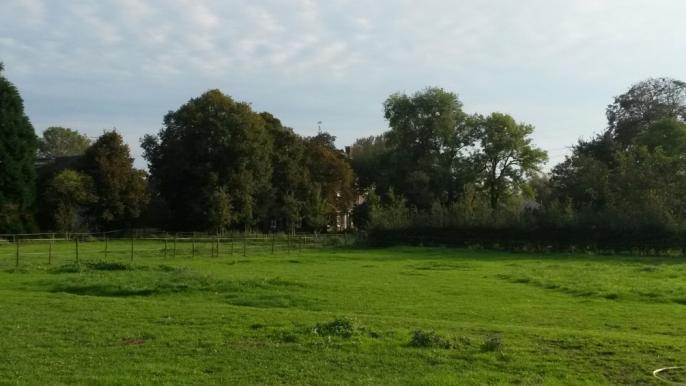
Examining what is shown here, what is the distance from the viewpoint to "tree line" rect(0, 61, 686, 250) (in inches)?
2301

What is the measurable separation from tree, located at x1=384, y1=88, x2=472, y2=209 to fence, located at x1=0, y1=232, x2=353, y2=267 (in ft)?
43.3

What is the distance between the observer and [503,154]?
73.6 m

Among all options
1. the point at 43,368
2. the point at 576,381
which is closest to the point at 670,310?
the point at 576,381

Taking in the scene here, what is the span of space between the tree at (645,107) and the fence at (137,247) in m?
32.3

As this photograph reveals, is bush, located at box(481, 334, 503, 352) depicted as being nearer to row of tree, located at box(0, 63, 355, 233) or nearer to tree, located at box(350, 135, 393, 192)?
row of tree, located at box(0, 63, 355, 233)

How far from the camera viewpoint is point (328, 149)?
8362 cm

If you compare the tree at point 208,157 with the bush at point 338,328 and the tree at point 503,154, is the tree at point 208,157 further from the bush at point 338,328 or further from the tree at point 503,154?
the bush at point 338,328

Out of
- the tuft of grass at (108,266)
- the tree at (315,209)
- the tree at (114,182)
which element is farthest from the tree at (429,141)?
the tuft of grass at (108,266)

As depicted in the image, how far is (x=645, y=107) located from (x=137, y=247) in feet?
174

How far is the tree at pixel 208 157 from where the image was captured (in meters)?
68.6

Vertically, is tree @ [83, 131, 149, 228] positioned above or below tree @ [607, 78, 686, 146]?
below

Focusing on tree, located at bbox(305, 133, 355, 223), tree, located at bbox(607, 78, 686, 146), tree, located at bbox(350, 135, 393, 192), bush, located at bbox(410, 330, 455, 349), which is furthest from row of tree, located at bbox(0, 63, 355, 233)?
bush, located at bbox(410, 330, 455, 349)

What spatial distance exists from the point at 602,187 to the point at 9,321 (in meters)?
54.7

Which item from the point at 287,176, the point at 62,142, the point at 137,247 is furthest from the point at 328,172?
the point at 62,142
